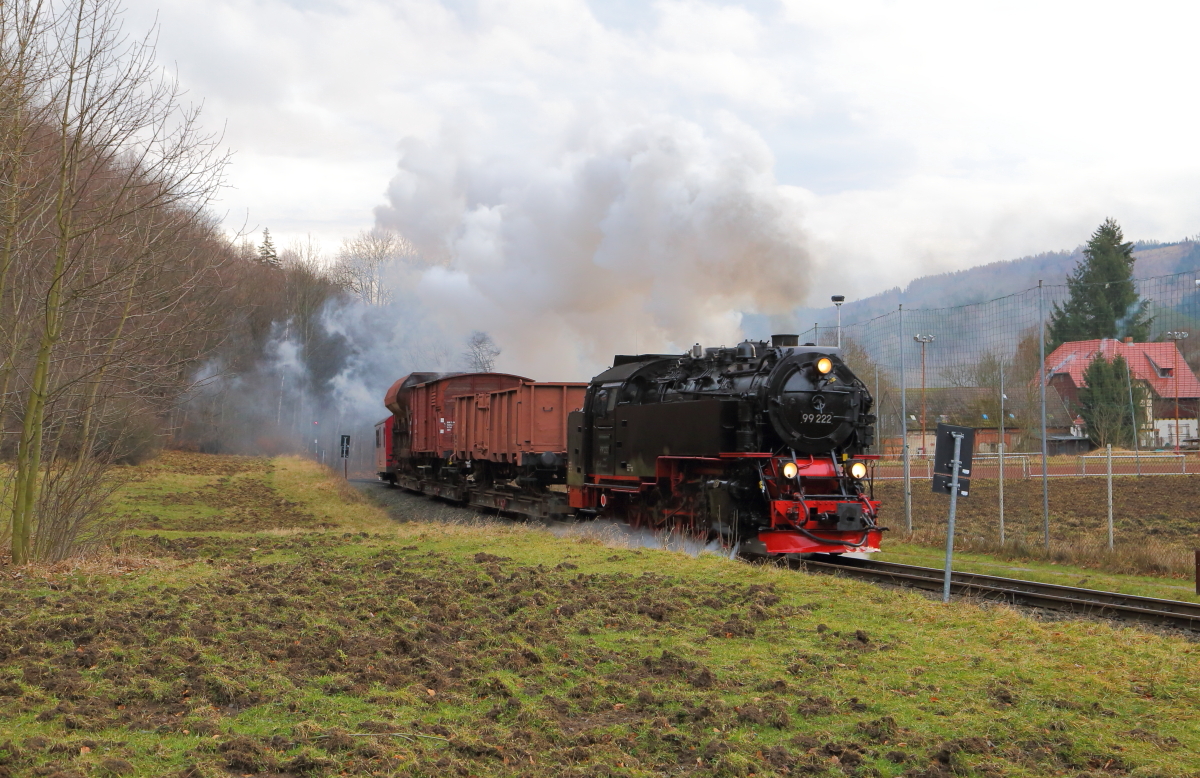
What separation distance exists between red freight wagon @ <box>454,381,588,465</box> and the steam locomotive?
0.03 meters

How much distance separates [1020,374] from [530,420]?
410 inches

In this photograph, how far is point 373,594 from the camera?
31.7 feet

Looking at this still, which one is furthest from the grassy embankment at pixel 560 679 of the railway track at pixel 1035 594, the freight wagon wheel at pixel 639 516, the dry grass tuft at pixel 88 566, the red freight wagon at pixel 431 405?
the red freight wagon at pixel 431 405

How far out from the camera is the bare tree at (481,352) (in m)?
37.7

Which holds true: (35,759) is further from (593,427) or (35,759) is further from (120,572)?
(593,427)

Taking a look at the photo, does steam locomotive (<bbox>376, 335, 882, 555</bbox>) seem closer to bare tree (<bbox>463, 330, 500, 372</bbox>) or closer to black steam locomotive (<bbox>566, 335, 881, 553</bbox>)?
black steam locomotive (<bbox>566, 335, 881, 553</bbox>)

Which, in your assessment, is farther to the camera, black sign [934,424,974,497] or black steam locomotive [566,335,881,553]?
black steam locomotive [566,335,881,553]

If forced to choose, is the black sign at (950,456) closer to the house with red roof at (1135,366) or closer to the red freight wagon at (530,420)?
the house with red roof at (1135,366)

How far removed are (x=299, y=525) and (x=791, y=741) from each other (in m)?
18.0

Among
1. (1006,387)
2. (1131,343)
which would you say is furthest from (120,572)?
(1131,343)

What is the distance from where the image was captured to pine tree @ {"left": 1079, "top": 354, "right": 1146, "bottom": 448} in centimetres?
2355

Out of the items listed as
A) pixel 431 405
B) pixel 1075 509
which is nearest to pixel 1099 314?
pixel 1075 509

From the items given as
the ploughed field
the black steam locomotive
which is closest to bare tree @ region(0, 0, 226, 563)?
the black steam locomotive

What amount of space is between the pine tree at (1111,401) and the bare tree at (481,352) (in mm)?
20011
